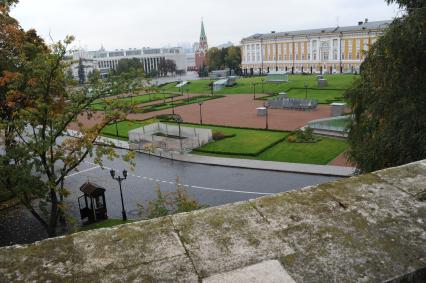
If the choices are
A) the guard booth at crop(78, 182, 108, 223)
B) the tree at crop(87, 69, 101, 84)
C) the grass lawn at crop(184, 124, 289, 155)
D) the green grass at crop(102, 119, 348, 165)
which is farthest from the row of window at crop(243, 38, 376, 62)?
the tree at crop(87, 69, 101, 84)

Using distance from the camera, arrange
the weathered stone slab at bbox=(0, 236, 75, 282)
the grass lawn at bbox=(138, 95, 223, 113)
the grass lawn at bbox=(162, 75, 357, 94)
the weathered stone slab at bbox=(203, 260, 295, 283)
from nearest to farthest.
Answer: the weathered stone slab at bbox=(203, 260, 295, 283) < the weathered stone slab at bbox=(0, 236, 75, 282) < the grass lawn at bbox=(138, 95, 223, 113) < the grass lawn at bbox=(162, 75, 357, 94)

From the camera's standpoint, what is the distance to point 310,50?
10288 cm

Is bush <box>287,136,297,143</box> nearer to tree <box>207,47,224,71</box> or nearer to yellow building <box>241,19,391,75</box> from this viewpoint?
yellow building <box>241,19,391,75</box>

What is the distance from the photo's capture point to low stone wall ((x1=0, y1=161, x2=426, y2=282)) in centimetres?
239

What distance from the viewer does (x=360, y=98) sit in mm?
15133

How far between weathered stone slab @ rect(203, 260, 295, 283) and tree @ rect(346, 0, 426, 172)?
972 cm

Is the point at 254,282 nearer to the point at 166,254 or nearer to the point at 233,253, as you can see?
the point at 233,253

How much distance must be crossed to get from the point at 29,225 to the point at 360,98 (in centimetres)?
1662

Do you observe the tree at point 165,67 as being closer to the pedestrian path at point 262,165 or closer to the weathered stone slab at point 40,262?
the pedestrian path at point 262,165

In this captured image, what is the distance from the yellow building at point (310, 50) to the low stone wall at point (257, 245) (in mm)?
88028

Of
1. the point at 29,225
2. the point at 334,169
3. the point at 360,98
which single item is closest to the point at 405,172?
the point at 360,98

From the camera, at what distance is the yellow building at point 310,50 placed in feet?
302

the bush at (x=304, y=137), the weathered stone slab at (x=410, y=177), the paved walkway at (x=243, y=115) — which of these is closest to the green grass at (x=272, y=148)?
the bush at (x=304, y=137)

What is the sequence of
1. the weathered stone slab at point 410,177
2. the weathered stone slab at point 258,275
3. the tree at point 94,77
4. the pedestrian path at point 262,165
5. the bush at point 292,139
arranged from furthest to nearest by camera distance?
the bush at point 292,139, the pedestrian path at point 262,165, the tree at point 94,77, the weathered stone slab at point 410,177, the weathered stone slab at point 258,275
